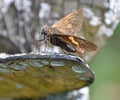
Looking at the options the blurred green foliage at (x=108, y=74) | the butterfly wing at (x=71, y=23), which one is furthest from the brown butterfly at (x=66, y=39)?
the blurred green foliage at (x=108, y=74)

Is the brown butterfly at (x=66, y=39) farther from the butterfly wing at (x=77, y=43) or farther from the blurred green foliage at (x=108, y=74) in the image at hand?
the blurred green foliage at (x=108, y=74)

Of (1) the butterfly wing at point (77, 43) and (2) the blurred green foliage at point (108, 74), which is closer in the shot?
(1) the butterfly wing at point (77, 43)

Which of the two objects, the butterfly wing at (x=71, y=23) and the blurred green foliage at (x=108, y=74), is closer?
the butterfly wing at (x=71, y=23)

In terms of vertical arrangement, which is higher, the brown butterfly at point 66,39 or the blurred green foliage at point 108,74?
the brown butterfly at point 66,39

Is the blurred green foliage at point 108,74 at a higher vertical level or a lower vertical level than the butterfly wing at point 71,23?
lower

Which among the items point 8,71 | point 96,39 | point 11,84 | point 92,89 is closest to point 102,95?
point 92,89

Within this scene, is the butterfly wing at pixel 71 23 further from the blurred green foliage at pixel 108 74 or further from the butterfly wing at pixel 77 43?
the blurred green foliage at pixel 108 74
